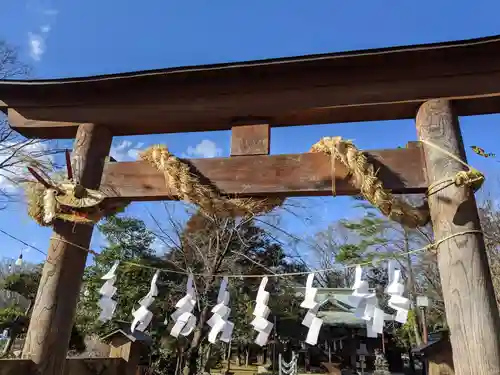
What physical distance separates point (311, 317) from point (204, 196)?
1041 millimetres

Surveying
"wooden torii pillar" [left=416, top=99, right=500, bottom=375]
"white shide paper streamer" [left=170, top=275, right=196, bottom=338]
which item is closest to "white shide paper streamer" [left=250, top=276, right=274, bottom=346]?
"white shide paper streamer" [left=170, top=275, right=196, bottom=338]

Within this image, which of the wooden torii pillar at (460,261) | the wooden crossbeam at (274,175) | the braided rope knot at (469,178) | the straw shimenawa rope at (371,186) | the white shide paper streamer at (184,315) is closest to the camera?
the wooden torii pillar at (460,261)

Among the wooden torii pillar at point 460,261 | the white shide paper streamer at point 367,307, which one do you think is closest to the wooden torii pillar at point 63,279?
the white shide paper streamer at point 367,307

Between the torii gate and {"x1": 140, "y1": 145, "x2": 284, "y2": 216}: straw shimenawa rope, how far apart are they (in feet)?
0.25

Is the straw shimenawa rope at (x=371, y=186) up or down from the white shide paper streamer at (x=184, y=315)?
Answer: up

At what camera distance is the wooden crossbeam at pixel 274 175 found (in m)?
2.27

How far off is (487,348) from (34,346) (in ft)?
7.88

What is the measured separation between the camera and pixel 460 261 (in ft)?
6.44

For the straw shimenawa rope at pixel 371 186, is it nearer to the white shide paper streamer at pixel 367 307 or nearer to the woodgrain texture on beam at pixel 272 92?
the woodgrain texture on beam at pixel 272 92

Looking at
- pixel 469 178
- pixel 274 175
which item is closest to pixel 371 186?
pixel 469 178

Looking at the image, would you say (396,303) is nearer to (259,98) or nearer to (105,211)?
(259,98)

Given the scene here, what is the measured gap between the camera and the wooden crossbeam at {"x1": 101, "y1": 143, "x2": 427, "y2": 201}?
2.27 meters

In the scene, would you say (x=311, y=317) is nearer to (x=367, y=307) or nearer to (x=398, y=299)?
(x=367, y=307)

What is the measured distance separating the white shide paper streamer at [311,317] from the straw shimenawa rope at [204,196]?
630mm
